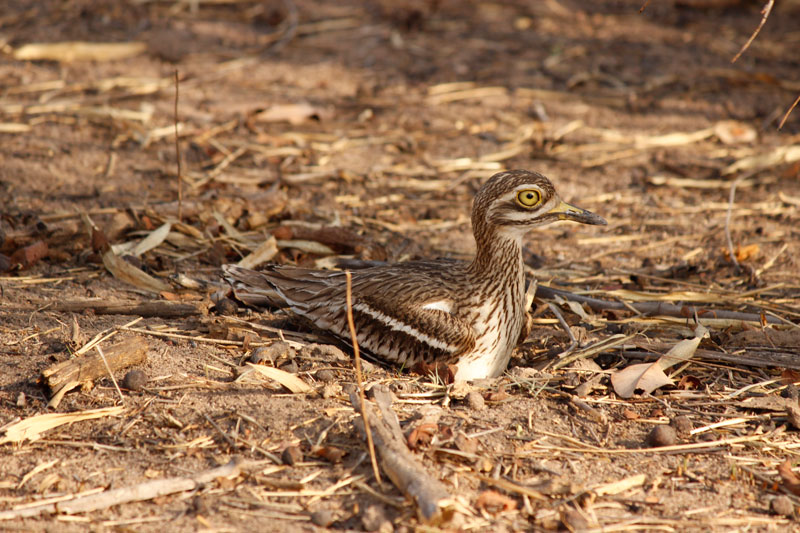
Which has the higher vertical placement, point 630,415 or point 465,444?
point 465,444

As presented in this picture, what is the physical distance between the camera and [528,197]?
4316 mm

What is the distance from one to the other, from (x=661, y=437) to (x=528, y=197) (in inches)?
55.5

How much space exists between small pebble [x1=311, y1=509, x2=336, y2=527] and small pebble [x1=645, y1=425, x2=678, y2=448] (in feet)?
4.53

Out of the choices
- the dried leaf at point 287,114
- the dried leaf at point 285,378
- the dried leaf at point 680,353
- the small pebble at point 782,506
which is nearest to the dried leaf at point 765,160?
the dried leaf at point 680,353

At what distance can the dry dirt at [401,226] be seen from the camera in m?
A: 3.17

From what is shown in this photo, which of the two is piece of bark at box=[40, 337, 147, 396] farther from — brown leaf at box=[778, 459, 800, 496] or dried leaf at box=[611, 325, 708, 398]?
brown leaf at box=[778, 459, 800, 496]

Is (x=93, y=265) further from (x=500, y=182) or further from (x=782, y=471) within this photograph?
(x=782, y=471)

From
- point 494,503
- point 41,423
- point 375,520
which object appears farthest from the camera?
point 41,423

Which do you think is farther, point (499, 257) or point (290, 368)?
point (499, 257)

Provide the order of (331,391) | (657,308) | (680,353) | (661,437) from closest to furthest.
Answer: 1. (661,437)
2. (331,391)
3. (680,353)
4. (657,308)

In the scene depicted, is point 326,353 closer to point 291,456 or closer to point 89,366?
point 291,456

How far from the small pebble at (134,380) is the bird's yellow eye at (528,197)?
2.00m

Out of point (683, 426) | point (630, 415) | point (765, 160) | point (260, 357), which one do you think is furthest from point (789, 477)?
point (765, 160)

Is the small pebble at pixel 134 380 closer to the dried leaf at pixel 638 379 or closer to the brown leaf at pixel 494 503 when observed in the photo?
the brown leaf at pixel 494 503
